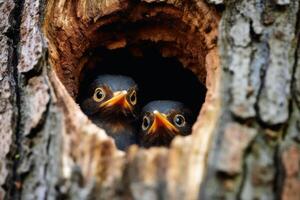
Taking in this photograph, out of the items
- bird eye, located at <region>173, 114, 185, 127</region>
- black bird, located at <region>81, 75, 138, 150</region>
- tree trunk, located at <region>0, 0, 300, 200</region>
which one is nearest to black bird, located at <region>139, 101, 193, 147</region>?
bird eye, located at <region>173, 114, 185, 127</region>

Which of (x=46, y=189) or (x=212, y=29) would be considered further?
(x=212, y=29)

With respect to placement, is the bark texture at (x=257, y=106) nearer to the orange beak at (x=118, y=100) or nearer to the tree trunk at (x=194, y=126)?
the tree trunk at (x=194, y=126)

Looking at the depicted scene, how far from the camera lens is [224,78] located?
7.97ft

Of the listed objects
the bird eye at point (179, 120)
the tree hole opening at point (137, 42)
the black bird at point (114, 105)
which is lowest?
the bird eye at point (179, 120)

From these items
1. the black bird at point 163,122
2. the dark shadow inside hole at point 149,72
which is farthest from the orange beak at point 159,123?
the dark shadow inside hole at point 149,72

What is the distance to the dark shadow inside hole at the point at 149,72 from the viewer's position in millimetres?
4043

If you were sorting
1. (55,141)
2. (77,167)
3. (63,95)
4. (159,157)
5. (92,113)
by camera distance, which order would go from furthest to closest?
1. (92,113)
2. (63,95)
3. (55,141)
4. (77,167)
5. (159,157)

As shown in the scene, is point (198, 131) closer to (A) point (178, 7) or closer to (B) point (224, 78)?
(B) point (224, 78)

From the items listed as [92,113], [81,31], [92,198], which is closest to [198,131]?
[92,198]

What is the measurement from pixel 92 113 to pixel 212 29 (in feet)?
5.33

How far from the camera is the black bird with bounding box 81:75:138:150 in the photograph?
4133mm

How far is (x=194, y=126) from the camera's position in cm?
240

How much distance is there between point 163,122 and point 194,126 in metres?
1.38

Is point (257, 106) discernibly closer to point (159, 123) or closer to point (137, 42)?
point (159, 123)
